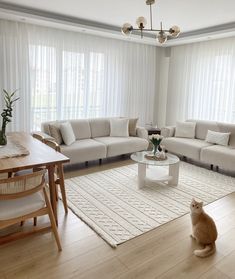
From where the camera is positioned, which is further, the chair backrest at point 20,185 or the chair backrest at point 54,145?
the chair backrest at point 54,145

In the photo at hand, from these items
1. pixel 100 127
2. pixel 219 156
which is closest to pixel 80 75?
pixel 100 127

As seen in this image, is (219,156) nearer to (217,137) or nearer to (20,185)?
(217,137)

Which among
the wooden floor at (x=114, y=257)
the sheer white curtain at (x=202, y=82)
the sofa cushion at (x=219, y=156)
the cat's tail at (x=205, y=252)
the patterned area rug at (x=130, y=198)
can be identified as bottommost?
the wooden floor at (x=114, y=257)

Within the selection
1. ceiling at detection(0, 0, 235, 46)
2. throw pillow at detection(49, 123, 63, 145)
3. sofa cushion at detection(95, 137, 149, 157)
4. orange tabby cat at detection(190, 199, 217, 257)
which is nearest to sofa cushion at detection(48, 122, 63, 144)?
throw pillow at detection(49, 123, 63, 145)

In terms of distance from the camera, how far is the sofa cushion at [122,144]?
15.3 ft

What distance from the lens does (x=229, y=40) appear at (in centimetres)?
507

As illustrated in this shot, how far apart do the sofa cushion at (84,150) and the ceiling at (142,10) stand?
224cm

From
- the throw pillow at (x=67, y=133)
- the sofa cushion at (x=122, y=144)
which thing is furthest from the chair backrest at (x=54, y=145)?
the sofa cushion at (x=122, y=144)

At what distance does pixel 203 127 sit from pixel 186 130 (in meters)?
0.35

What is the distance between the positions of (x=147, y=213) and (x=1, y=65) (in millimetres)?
3512

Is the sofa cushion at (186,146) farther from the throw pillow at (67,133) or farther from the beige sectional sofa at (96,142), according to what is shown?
the throw pillow at (67,133)

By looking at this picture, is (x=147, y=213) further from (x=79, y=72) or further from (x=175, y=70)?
(x=175, y=70)

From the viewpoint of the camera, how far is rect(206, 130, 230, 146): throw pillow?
15.2 feet

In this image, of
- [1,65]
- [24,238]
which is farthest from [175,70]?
[24,238]
